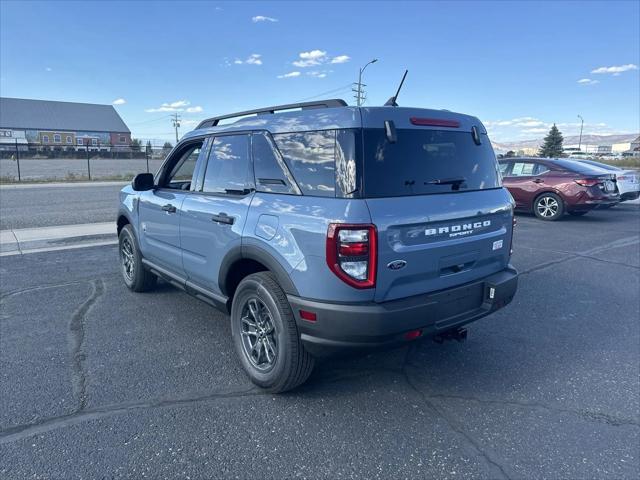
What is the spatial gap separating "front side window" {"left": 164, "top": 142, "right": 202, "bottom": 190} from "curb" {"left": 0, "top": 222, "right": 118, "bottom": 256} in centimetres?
428

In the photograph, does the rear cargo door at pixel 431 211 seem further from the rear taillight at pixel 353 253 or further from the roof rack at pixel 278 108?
the roof rack at pixel 278 108

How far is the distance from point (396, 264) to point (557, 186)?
10.3 meters

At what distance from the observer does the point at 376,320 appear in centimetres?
265

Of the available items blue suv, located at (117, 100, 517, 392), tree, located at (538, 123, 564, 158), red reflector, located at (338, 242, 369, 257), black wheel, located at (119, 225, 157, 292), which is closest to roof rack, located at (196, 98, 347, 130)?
blue suv, located at (117, 100, 517, 392)

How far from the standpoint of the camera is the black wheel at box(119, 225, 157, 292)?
17.0 feet

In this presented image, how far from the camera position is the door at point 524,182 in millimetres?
11844

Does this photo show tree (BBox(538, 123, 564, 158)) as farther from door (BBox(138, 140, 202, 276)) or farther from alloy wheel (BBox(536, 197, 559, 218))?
door (BBox(138, 140, 202, 276))

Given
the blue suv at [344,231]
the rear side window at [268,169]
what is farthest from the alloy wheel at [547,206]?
the rear side window at [268,169]

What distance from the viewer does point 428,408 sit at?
3.09m

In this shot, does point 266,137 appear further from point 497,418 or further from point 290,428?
point 497,418

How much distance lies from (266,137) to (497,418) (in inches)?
98.9

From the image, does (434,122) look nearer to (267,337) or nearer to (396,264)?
(396,264)

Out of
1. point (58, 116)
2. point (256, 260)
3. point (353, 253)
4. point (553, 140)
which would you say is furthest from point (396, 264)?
point (58, 116)

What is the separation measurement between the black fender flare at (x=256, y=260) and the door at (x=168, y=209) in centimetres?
86
